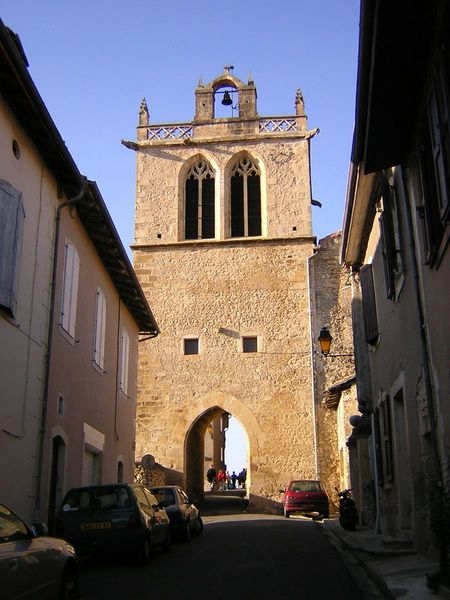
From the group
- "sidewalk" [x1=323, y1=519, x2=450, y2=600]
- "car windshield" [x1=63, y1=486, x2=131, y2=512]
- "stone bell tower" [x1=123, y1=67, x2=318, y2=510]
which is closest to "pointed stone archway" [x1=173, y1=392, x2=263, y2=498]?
"stone bell tower" [x1=123, y1=67, x2=318, y2=510]

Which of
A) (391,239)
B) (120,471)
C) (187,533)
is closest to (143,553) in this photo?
(187,533)

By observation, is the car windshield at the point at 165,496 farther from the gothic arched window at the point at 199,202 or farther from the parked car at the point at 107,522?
the gothic arched window at the point at 199,202

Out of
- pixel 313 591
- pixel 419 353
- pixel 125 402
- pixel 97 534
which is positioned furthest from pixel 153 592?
pixel 125 402

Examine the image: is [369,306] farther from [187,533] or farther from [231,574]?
[231,574]

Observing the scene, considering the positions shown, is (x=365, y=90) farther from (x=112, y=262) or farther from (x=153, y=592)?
(x=112, y=262)

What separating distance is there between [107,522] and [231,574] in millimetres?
2018

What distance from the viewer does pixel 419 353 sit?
912 cm

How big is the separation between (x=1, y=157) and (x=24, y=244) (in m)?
1.50

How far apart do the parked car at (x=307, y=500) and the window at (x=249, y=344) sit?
681 centimetres

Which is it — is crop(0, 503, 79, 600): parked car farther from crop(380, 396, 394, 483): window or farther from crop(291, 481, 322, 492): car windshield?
crop(291, 481, 322, 492): car windshield

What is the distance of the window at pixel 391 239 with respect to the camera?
33.8ft

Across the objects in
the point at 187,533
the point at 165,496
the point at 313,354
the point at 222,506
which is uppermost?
the point at 313,354

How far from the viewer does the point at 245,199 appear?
31594 mm

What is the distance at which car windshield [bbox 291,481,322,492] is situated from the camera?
23000 millimetres
